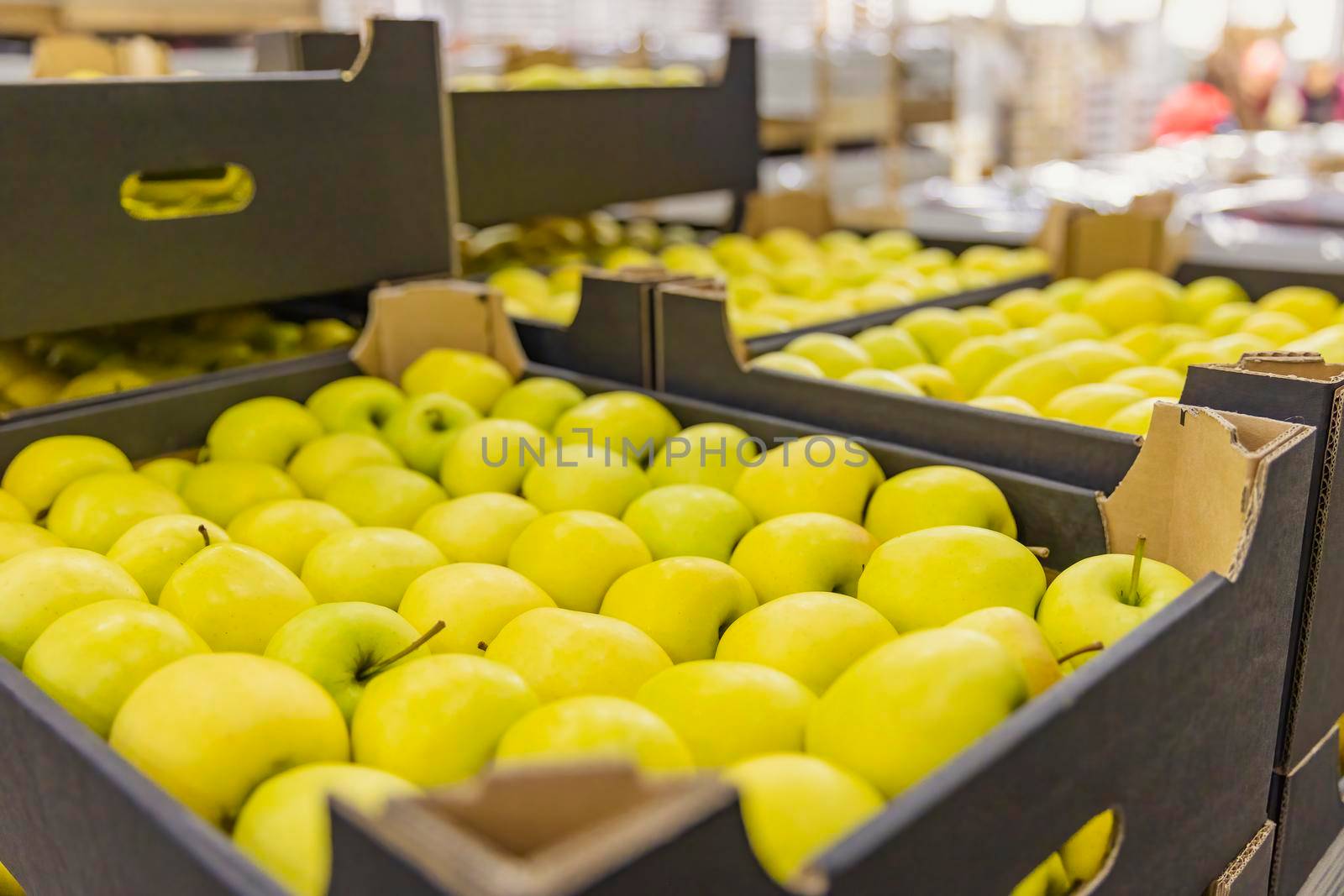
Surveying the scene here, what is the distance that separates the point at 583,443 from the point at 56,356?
1.07 metres

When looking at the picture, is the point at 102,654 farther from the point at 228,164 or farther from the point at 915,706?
the point at 228,164

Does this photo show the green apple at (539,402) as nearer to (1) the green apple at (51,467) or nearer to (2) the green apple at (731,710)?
(1) the green apple at (51,467)

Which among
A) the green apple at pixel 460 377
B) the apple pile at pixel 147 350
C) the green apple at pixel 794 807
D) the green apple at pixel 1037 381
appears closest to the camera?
the green apple at pixel 794 807

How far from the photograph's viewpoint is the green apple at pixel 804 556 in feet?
3.64

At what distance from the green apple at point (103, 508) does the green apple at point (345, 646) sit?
0.41 metres

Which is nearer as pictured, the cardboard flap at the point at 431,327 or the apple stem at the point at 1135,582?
the apple stem at the point at 1135,582

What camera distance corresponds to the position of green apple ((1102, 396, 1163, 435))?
128 centimetres

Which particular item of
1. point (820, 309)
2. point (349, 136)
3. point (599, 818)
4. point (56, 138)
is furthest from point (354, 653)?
point (820, 309)

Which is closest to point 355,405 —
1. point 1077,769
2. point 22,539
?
point 22,539

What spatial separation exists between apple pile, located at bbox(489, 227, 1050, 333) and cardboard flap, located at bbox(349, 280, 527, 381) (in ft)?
0.50

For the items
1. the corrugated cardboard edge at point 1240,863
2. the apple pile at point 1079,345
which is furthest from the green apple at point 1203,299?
the corrugated cardboard edge at point 1240,863

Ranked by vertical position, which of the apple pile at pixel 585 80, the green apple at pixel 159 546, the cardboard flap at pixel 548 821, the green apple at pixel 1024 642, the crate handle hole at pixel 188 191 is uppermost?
the apple pile at pixel 585 80

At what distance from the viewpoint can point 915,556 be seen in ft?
3.42

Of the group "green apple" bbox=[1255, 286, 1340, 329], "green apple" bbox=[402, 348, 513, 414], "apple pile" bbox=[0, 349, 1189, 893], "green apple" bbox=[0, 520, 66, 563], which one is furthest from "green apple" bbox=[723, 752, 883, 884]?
"green apple" bbox=[1255, 286, 1340, 329]
